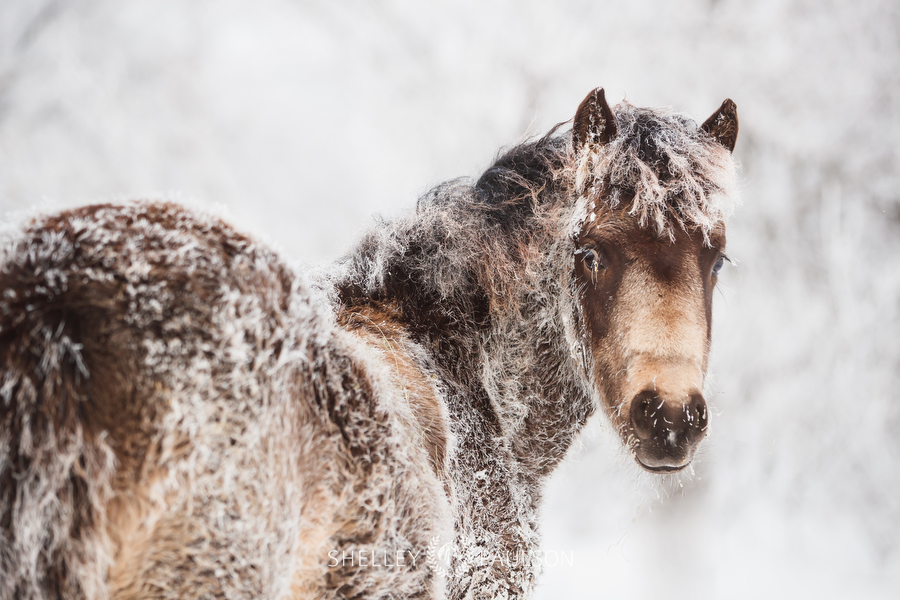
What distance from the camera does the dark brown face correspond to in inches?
50.3

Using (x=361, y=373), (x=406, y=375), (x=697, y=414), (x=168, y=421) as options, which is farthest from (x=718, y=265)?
(x=168, y=421)

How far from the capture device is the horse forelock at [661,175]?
56.1 inches

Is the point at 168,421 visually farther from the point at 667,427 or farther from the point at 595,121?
the point at 595,121

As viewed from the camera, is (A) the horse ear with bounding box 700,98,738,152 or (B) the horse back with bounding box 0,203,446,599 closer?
(B) the horse back with bounding box 0,203,446,599

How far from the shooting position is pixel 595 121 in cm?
158

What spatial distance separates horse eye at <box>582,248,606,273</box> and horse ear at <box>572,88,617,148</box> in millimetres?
412

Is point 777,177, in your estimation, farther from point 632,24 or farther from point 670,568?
point 670,568

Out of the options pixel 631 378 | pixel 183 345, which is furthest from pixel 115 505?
pixel 631 378

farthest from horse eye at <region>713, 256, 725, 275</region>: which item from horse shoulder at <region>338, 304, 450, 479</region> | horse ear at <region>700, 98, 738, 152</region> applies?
horse shoulder at <region>338, 304, 450, 479</region>

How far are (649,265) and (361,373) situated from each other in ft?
3.10

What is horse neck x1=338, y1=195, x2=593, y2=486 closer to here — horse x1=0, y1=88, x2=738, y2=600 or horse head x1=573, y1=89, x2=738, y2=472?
horse x1=0, y1=88, x2=738, y2=600

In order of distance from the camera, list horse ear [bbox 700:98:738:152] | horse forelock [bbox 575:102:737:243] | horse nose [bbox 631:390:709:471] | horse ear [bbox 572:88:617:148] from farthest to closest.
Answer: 1. horse ear [bbox 700:98:738:152]
2. horse ear [bbox 572:88:617:148]
3. horse forelock [bbox 575:102:737:243]
4. horse nose [bbox 631:390:709:471]

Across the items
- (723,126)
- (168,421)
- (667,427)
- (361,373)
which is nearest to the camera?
(168,421)

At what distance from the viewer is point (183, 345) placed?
835 mm
